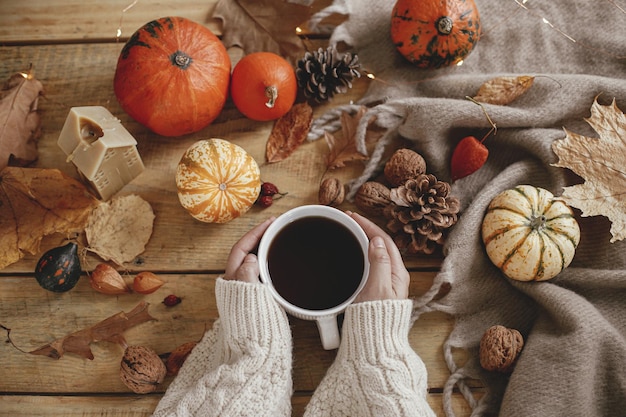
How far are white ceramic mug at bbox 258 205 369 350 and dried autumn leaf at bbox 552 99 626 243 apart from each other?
414 millimetres

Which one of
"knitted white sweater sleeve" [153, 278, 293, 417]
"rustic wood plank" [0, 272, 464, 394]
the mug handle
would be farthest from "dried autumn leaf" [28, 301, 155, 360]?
the mug handle

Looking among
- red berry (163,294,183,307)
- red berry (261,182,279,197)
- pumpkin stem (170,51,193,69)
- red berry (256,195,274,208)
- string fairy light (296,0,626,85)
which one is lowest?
red berry (163,294,183,307)

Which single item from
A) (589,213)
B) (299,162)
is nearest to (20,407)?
(299,162)

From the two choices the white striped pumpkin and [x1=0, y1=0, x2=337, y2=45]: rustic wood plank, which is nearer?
the white striped pumpkin

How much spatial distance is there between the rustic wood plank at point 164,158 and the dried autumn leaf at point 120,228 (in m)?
0.02

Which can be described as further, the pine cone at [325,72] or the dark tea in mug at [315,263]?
the pine cone at [325,72]

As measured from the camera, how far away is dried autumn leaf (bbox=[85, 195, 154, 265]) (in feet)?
3.44

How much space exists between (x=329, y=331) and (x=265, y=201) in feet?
1.00

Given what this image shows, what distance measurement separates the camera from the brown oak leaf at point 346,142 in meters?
1.09

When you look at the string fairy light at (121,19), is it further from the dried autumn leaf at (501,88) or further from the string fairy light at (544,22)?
the dried autumn leaf at (501,88)


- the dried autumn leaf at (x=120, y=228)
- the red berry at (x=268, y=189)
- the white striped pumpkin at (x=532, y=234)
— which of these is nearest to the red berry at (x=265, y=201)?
the red berry at (x=268, y=189)

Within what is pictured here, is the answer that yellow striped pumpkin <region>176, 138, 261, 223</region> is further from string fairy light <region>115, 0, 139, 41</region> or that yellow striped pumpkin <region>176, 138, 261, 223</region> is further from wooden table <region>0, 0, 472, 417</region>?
string fairy light <region>115, 0, 139, 41</region>

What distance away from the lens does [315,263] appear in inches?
38.4

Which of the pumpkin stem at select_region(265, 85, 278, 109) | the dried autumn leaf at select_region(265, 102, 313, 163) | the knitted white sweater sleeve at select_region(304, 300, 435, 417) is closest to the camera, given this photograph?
the knitted white sweater sleeve at select_region(304, 300, 435, 417)
